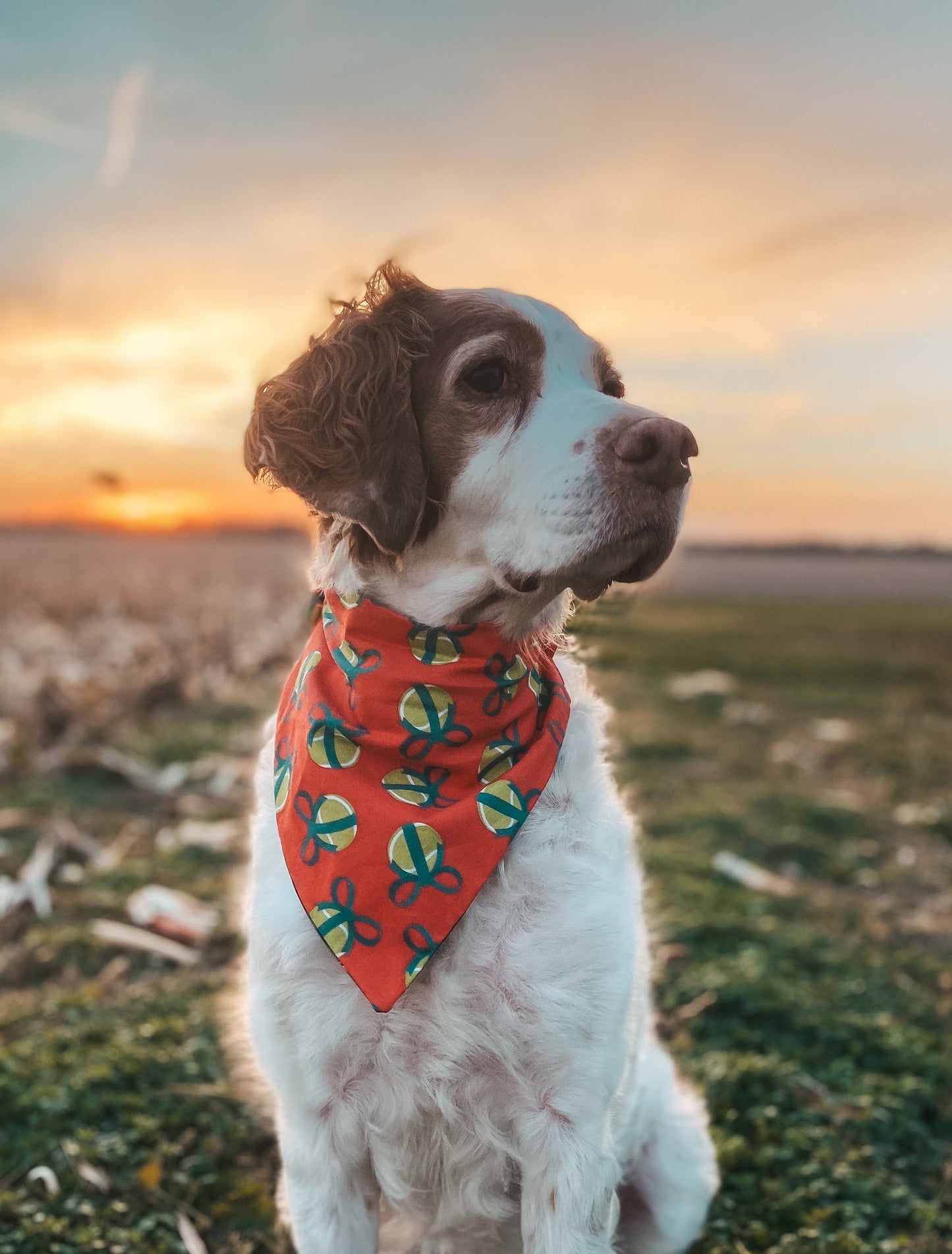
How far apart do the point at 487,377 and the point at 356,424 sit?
322 mm

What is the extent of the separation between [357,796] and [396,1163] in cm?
85

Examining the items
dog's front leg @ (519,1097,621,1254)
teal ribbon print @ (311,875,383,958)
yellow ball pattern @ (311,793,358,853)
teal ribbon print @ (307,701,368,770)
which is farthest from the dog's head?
dog's front leg @ (519,1097,621,1254)

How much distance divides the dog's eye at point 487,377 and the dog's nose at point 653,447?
338 millimetres

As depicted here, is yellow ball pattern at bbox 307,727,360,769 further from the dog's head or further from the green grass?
the green grass

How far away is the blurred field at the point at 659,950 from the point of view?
3230 millimetres

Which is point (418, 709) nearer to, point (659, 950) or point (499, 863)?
point (499, 863)

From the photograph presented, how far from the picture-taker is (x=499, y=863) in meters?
2.31

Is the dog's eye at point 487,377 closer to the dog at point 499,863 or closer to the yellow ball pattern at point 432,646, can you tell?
the dog at point 499,863

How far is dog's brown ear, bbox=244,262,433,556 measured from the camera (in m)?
2.27

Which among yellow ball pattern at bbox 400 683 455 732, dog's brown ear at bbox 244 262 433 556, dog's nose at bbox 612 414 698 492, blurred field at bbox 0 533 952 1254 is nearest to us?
dog's nose at bbox 612 414 698 492

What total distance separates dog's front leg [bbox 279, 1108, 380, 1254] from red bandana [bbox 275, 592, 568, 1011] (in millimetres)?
459

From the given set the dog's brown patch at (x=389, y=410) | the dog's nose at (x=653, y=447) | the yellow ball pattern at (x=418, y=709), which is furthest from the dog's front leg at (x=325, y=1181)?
the dog's nose at (x=653, y=447)

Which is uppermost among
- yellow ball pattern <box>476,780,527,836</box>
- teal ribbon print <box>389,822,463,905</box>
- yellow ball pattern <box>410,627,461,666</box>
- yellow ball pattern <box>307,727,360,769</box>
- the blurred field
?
yellow ball pattern <box>410,627,461,666</box>

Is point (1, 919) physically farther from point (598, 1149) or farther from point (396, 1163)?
point (598, 1149)
